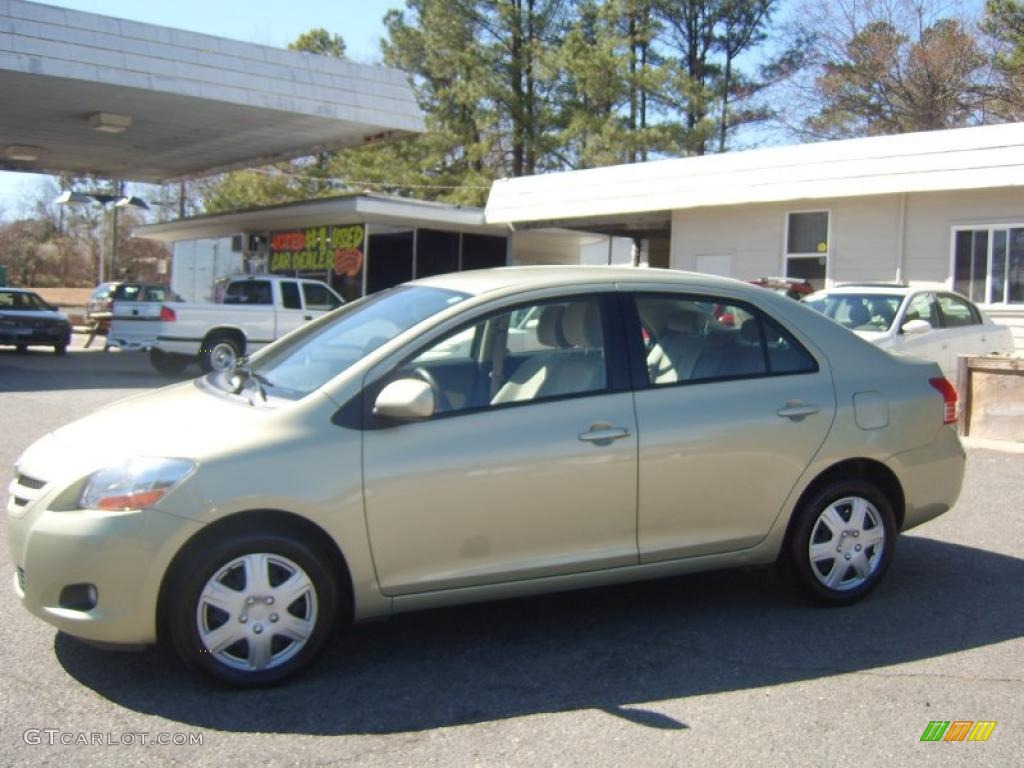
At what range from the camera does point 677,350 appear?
491 centimetres

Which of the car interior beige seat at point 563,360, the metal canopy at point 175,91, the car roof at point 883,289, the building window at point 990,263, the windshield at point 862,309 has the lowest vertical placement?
the car interior beige seat at point 563,360

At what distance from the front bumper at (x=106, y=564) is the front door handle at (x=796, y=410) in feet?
8.94

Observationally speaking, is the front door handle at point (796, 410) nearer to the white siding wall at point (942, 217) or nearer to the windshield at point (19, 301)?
the white siding wall at point (942, 217)

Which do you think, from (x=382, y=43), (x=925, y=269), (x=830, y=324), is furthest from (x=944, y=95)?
(x=830, y=324)

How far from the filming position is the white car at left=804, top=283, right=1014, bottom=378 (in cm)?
1191

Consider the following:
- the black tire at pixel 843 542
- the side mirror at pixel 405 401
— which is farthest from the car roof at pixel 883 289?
the side mirror at pixel 405 401

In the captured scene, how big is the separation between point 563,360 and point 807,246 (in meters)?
14.2

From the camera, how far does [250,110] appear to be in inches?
738

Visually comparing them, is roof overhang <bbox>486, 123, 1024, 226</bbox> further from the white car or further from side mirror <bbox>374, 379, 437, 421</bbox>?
side mirror <bbox>374, 379, 437, 421</bbox>

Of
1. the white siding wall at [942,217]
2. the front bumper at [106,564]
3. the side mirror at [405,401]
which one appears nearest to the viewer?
the front bumper at [106,564]

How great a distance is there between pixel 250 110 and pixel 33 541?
53.1ft

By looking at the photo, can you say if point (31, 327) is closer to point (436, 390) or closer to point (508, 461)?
point (436, 390)

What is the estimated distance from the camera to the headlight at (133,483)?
3814 millimetres

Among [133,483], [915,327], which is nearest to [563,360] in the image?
[133,483]
